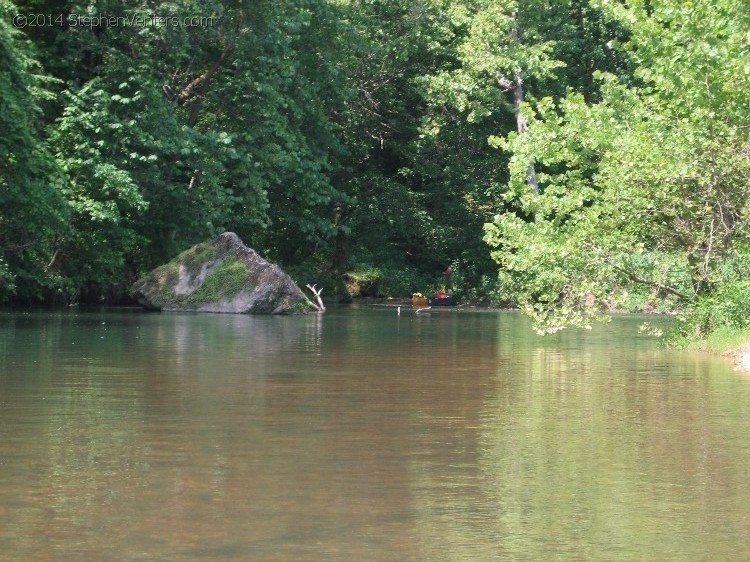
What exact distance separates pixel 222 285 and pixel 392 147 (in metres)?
18.2

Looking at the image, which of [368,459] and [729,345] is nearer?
[368,459]

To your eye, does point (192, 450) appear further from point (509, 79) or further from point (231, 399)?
point (509, 79)

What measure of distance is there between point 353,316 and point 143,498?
101 ft

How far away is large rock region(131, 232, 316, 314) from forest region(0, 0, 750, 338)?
4.93 feet

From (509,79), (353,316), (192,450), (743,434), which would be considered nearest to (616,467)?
(743,434)

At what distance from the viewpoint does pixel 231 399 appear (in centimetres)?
1491

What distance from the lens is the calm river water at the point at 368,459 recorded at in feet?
25.5

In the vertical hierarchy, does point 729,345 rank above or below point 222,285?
below

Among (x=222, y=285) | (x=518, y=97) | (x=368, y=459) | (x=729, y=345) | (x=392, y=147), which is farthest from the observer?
(x=392, y=147)

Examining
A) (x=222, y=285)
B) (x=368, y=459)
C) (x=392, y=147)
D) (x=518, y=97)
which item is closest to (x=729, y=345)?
(x=368, y=459)

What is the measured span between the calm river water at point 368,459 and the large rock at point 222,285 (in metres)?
19.7

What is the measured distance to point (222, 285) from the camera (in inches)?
1640

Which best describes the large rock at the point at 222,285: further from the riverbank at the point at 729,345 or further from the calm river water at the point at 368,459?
the calm river water at the point at 368,459

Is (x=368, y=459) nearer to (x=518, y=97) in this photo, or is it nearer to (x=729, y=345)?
(x=729, y=345)
